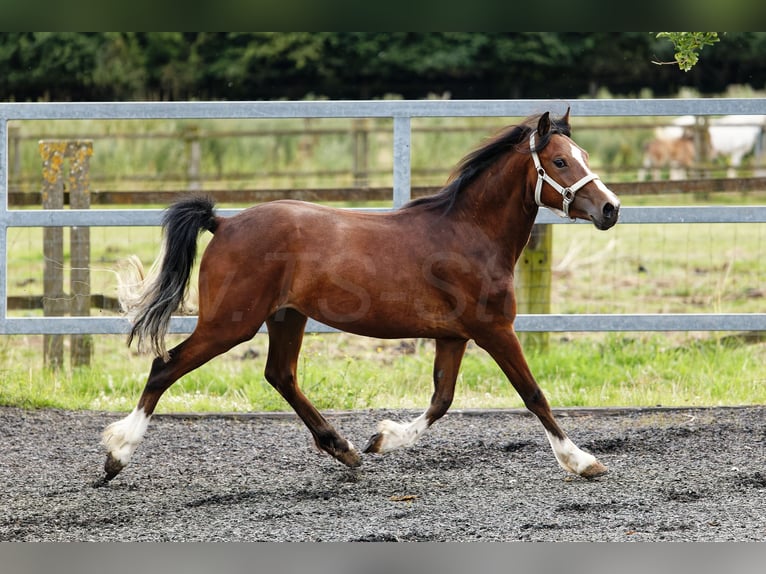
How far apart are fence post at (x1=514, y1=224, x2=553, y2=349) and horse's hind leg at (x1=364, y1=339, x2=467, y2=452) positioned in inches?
89.8

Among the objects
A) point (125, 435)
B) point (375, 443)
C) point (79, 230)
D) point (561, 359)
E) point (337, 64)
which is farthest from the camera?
point (337, 64)

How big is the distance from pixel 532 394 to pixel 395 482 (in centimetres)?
76

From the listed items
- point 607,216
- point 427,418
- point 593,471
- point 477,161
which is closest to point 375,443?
point 427,418

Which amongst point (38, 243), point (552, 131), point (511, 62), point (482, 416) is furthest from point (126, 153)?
point (552, 131)

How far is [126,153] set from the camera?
687 inches

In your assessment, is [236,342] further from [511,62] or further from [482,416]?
[511,62]

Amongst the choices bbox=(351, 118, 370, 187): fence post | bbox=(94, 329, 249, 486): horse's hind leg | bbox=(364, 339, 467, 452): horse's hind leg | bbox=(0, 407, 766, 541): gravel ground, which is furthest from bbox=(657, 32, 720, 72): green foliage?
bbox=(351, 118, 370, 187): fence post

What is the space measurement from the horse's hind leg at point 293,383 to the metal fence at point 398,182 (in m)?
1.21

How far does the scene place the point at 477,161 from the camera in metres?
5.02

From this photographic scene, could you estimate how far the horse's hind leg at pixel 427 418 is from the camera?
5004 millimetres

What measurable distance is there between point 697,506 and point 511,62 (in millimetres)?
15305

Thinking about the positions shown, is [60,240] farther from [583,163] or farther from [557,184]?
[583,163]

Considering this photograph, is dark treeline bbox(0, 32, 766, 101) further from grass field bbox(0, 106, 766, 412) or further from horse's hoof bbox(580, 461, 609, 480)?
horse's hoof bbox(580, 461, 609, 480)

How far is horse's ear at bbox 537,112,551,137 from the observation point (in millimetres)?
4688
